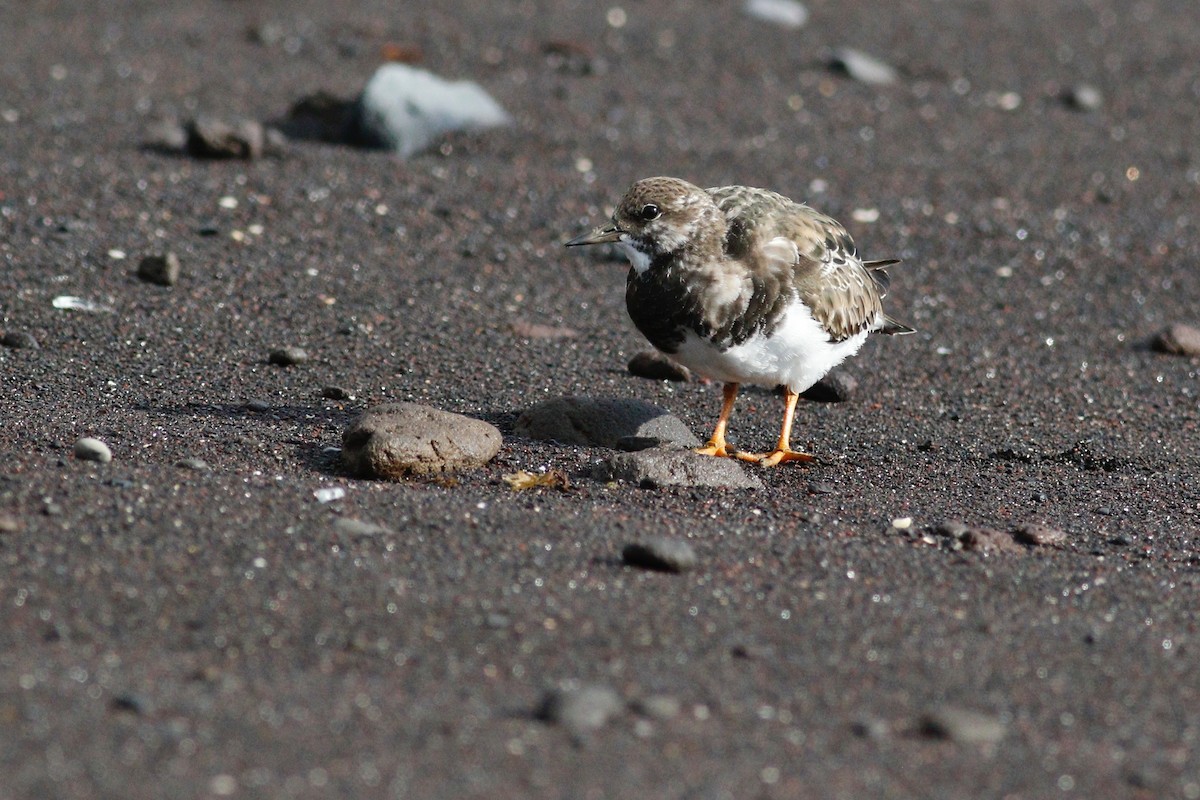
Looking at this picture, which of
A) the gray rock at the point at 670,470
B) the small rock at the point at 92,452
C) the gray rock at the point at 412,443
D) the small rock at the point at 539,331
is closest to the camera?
the small rock at the point at 92,452

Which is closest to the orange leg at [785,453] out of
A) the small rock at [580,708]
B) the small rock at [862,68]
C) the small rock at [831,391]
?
the small rock at [831,391]

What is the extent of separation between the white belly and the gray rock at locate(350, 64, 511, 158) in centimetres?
438

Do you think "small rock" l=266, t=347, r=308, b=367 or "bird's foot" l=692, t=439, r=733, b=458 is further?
"small rock" l=266, t=347, r=308, b=367

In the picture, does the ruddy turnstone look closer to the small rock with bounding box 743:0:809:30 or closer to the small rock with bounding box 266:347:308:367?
the small rock with bounding box 266:347:308:367

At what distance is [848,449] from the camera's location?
6.57m

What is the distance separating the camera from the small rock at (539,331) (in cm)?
763

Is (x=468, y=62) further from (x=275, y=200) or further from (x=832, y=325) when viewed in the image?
(x=832, y=325)

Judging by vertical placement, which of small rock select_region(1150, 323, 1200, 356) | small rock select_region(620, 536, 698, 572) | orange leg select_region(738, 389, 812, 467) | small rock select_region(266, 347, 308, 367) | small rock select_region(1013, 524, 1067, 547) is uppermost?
small rock select_region(1150, 323, 1200, 356)

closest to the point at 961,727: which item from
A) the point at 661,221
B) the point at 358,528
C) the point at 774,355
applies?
the point at 358,528

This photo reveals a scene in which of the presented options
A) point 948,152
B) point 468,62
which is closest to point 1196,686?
point 948,152

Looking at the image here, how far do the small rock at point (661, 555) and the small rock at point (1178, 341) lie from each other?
4.33 m

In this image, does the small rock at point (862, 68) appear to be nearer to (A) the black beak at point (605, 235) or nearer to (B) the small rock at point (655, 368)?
(B) the small rock at point (655, 368)

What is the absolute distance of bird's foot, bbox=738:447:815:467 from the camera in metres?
6.22

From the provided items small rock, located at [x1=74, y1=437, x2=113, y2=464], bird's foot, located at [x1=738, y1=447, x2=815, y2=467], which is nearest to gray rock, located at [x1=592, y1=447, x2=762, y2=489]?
bird's foot, located at [x1=738, y1=447, x2=815, y2=467]
